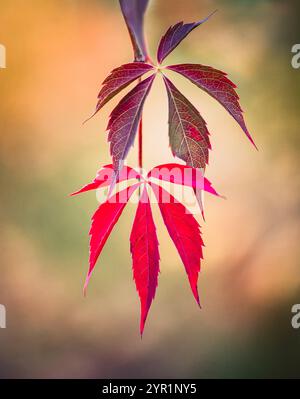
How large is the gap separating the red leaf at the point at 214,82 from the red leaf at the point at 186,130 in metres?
0.02

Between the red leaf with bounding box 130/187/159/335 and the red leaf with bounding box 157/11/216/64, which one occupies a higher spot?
the red leaf with bounding box 157/11/216/64

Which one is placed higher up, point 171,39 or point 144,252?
point 171,39

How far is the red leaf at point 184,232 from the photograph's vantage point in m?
0.28

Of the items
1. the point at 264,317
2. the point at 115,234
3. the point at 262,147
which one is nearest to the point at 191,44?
the point at 262,147

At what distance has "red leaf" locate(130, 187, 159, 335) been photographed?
277mm

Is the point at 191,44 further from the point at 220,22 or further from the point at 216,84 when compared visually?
the point at 216,84

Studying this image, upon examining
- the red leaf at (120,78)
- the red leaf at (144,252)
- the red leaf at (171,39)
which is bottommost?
the red leaf at (144,252)

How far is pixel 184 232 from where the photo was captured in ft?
0.91

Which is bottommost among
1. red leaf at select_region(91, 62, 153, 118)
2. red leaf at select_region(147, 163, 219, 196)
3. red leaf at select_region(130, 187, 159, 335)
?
red leaf at select_region(130, 187, 159, 335)

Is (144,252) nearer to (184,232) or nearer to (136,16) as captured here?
(184,232)

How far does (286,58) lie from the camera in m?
0.60

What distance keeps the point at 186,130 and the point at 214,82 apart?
0.04m

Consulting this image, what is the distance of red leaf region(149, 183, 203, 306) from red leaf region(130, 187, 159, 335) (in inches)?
0.4

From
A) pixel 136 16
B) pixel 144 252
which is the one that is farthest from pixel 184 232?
pixel 136 16
